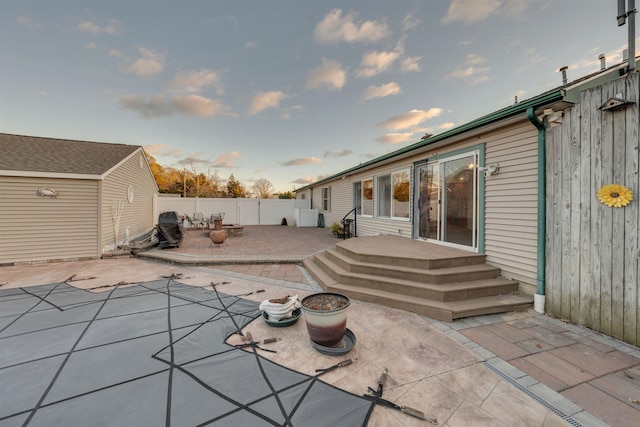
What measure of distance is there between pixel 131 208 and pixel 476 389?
10605mm

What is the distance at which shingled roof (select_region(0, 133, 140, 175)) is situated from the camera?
5.98m

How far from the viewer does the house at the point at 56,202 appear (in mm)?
5727

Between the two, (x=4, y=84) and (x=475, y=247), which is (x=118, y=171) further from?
(x=475, y=247)

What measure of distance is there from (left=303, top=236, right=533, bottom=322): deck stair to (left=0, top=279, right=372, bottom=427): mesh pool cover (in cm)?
175

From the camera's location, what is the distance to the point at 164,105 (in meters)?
9.16

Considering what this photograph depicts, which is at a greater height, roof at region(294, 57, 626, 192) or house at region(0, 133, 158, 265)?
roof at region(294, 57, 626, 192)

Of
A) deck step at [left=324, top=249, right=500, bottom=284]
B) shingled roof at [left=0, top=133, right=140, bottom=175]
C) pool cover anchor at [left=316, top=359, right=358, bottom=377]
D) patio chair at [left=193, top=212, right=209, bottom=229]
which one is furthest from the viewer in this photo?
patio chair at [left=193, top=212, right=209, bottom=229]

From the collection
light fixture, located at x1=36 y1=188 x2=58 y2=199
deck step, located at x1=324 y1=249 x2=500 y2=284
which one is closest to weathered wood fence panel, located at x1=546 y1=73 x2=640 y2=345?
deck step, located at x1=324 y1=249 x2=500 y2=284

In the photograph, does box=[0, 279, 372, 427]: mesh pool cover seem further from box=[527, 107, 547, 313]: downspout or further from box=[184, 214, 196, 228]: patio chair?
box=[184, 214, 196, 228]: patio chair

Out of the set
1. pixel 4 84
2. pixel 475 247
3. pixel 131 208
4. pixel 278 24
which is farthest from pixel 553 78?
pixel 4 84

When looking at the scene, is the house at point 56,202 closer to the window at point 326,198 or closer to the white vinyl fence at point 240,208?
the white vinyl fence at point 240,208

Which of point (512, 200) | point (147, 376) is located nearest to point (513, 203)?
point (512, 200)

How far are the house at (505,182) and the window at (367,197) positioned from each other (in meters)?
1.45

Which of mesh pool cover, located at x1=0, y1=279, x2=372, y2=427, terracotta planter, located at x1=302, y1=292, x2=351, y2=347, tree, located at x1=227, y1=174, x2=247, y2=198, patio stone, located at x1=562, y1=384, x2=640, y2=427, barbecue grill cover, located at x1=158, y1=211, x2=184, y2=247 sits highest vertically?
tree, located at x1=227, y1=174, x2=247, y2=198
